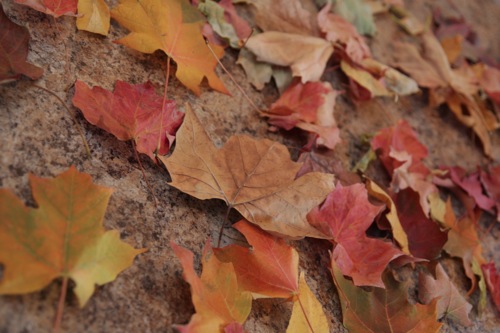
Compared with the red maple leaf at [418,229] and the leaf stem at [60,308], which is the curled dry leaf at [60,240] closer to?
the leaf stem at [60,308]

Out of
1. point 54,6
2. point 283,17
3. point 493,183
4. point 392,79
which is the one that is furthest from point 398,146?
point 54,6

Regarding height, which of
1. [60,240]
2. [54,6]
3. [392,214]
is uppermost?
[54,6]

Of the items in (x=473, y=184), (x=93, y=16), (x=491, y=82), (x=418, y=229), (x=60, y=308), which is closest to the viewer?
(x=60, y=308)

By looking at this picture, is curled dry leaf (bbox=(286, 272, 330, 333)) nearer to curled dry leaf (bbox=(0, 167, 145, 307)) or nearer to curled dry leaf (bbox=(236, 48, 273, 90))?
curled dry leaf (bbox=(0, 167, 145, 307))

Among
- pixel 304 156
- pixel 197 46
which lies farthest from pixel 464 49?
pixel 197 46

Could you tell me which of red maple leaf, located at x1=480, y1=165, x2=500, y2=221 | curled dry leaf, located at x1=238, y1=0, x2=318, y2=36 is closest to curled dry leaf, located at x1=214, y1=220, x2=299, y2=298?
curled dry leaf, located at x1=238, y1=0, x2=318, y2=36

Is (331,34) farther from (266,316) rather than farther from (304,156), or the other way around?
(266,316)

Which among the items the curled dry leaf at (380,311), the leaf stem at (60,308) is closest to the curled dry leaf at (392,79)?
the curled dry leaf at (380,311)

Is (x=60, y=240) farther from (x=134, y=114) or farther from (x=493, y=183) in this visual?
(x=493, y=183)
